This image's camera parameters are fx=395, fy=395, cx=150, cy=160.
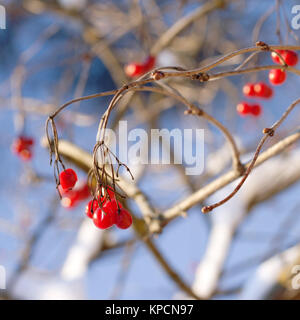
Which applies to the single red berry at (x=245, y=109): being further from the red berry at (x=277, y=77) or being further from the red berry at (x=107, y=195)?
the red berry at (x=107, y=195)

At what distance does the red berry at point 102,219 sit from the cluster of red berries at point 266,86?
2.03 ft

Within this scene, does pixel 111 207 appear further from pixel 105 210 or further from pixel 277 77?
pixel 277 77

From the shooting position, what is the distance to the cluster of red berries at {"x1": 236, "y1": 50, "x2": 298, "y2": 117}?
120cm

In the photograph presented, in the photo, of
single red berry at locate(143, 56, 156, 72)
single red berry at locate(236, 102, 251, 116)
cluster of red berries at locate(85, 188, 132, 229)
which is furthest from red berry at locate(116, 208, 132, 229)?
single red berry at locate(143, 56, 156, 72)

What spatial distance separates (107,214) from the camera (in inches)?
35.4

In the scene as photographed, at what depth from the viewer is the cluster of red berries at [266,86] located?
47.4 inches

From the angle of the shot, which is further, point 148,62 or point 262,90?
point 148,62

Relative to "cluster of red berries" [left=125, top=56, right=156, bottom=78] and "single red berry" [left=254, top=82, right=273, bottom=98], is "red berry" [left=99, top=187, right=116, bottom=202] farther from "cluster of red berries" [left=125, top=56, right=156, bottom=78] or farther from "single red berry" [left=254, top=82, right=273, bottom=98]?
"cluster of red berries" [left=125, top=56, right=156, bottom=78]

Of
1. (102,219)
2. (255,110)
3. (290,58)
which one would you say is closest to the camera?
(102,219)

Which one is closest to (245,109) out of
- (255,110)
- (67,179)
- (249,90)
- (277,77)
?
(255,110)

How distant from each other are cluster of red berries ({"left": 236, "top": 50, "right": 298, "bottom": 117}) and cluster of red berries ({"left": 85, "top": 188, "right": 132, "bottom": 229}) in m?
0.59

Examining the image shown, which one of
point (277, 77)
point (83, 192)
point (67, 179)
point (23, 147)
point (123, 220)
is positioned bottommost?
point (123, 220)

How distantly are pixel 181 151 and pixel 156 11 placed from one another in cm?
100

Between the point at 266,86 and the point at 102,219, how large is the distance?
36.6 inches
